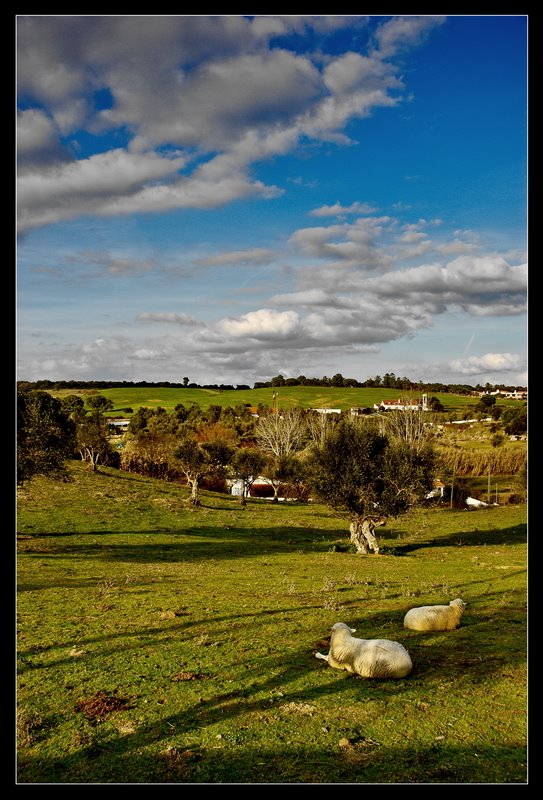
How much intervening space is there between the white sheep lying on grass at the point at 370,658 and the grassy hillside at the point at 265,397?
85254 millimetres

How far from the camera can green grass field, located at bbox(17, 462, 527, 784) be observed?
730cm

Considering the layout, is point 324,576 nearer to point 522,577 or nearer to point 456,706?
point 522,577

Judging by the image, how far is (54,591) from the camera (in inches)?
725

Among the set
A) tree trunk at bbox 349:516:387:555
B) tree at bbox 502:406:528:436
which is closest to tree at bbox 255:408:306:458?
tree at bbox 502:406:528:436

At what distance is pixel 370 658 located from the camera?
10078 mm

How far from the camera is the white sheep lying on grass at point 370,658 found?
32.8 feet

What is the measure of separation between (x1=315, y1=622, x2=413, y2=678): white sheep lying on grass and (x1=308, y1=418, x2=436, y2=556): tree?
987 inches

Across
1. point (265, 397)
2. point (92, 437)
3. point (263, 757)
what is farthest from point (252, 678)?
point (265, 397)

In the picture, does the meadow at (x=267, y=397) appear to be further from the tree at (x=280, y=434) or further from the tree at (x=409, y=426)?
the tree at (x=409, y=426)

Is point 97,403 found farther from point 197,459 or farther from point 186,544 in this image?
point 186,544

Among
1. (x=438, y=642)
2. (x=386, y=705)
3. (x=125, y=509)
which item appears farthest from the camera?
(x=125, y=509)

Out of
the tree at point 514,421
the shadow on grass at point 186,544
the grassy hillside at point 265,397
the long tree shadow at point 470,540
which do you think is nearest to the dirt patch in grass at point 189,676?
the shadow on grass at point 186,544
